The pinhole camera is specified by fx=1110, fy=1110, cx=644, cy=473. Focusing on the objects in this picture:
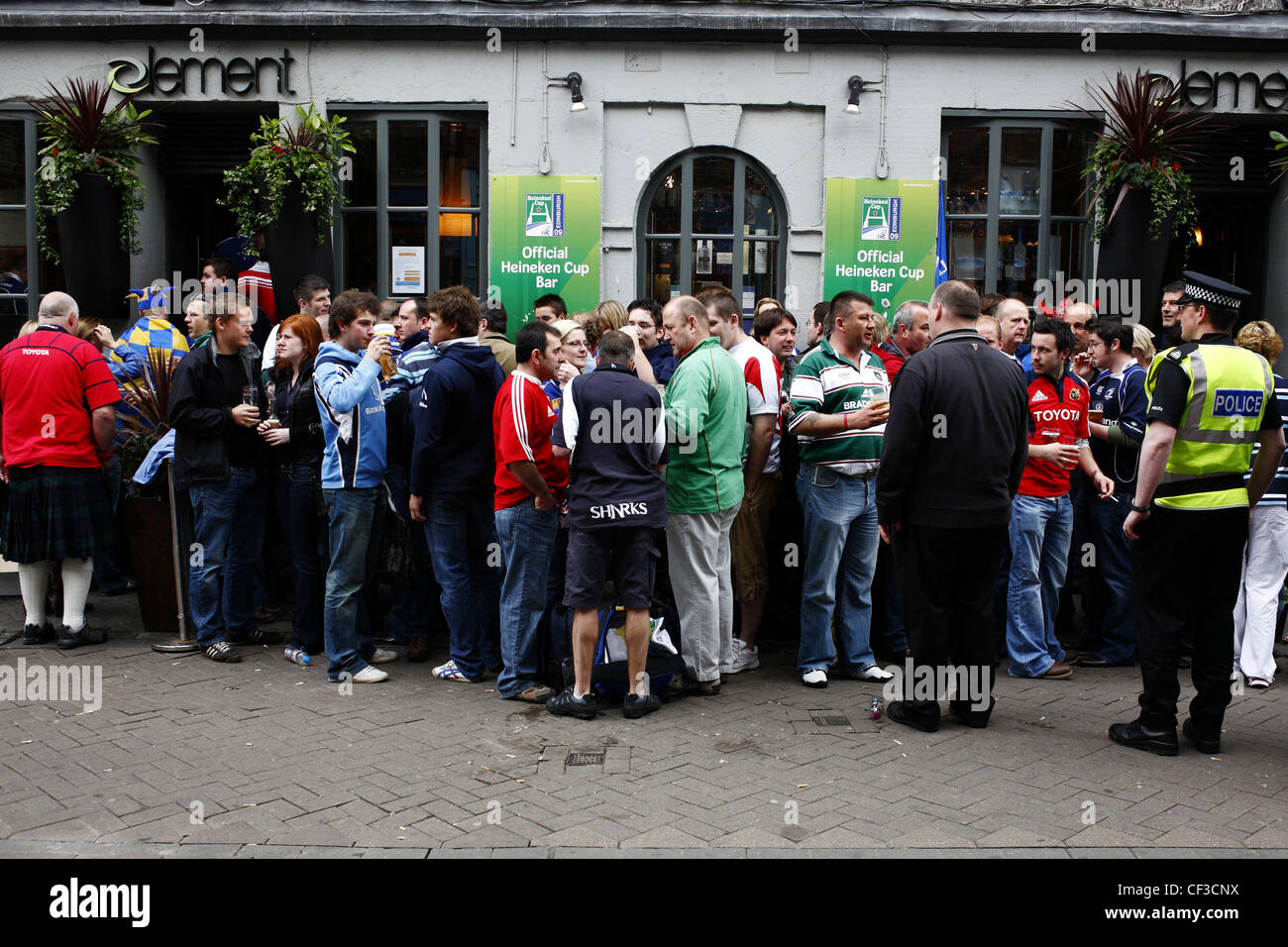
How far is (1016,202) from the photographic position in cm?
1175

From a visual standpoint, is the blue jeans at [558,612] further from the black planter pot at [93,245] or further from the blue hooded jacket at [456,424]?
the black planter pot at [93,245]

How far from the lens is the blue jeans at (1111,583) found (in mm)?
7680

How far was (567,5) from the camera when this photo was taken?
36.8 feet

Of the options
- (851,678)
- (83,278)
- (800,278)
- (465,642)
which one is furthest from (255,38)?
(851,678)

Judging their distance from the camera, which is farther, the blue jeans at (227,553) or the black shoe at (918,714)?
the blue jeans at (227,553)

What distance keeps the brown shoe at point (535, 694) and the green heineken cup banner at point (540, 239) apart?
5502 millimetres

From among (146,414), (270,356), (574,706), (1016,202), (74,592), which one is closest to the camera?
(574,706)

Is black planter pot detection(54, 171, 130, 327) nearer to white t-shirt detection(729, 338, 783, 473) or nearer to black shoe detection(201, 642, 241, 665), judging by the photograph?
black shoe detection(201, 642, 241, 665)

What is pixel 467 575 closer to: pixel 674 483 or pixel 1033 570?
pixel 674 483

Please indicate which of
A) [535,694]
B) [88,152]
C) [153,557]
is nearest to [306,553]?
[153,557]

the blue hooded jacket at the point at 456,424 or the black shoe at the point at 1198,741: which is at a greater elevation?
the blue hooded jacket at the point at 456,424

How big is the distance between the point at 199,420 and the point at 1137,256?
8.58 m

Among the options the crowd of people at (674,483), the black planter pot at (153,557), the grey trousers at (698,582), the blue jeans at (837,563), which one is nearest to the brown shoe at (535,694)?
the crowd of people at (674,483)

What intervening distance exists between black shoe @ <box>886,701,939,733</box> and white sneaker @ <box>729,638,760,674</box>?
135 centimetres
